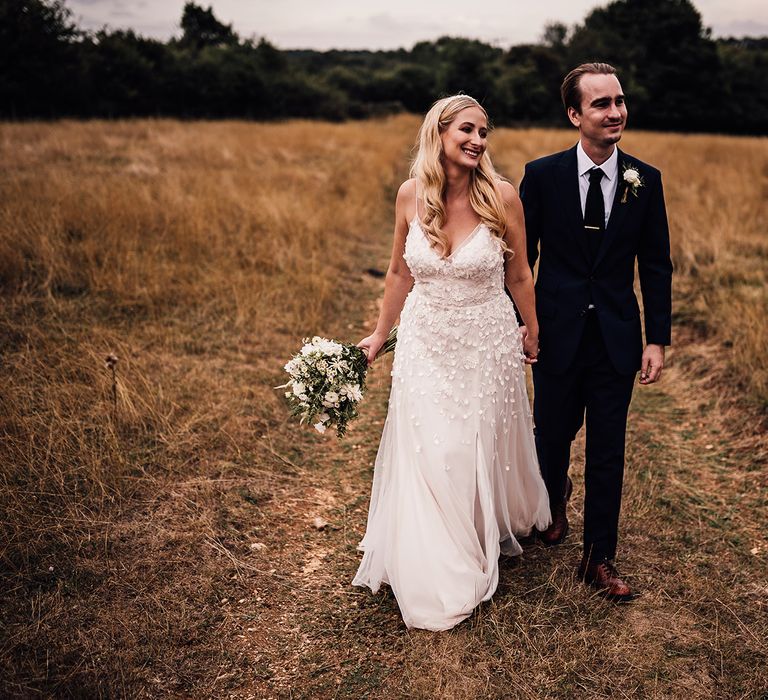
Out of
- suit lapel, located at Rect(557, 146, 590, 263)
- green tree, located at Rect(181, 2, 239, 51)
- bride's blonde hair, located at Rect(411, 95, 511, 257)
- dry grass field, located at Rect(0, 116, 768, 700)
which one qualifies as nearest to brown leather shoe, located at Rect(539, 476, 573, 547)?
dry grass field, located at Rect(0, 116, 768, 700)

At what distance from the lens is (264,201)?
10.3m

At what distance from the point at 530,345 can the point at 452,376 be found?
0.53m

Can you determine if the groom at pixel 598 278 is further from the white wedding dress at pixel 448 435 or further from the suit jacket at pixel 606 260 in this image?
the white wedding dress at pixel 448 435

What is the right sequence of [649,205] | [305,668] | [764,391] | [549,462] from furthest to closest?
[764,391] < [549,462] < [649,205] < [305,668]

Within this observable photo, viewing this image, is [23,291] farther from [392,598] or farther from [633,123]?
[633,123]

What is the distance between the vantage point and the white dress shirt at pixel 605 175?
3.03m

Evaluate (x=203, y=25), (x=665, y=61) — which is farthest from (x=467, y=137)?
(x=203, y=25)

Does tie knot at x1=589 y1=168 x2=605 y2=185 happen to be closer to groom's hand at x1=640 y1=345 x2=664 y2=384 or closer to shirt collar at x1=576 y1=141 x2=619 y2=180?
shirt collar at x1=576 y1=141 x2=619 y2=180

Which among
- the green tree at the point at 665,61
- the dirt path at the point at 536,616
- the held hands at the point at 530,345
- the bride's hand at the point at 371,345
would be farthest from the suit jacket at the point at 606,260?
the green tree at the point at 665,61

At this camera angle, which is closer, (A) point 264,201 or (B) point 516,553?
(B) point 516,553

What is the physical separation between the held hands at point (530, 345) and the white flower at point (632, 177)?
2.86ft

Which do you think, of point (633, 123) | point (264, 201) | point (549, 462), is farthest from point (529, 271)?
point (633, 123)

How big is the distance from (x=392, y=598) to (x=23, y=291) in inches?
205

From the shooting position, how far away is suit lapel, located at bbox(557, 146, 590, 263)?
3.05m
